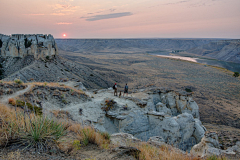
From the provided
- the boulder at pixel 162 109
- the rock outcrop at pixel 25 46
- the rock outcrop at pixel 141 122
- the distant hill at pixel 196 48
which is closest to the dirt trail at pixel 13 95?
the rock outcrop at pixel 141 122

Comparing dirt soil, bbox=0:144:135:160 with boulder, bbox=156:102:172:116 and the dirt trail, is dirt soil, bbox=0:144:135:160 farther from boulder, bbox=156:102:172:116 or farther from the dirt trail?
boulder, bbox=156:102:172:116

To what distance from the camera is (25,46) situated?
30.9m

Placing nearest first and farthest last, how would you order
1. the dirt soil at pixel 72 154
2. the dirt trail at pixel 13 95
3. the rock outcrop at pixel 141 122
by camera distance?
the dirt soil at pixel 72 154 → the dirt trail at pixel 13 95 → the rock outcrop at pixel 141 122

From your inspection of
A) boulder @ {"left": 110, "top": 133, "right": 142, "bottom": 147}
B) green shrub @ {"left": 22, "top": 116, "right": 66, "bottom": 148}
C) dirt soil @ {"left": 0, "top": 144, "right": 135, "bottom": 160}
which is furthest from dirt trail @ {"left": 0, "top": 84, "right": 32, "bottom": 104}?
dirt soil @ {"left": 0, "top": 144, "right": 135, "bottom": 160}

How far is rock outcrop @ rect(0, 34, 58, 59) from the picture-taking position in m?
30.0

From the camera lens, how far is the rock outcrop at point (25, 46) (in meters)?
30.0

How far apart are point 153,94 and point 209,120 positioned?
9357 mm

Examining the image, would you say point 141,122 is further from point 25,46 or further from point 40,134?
point 25,46

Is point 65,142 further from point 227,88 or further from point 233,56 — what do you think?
point 233,56

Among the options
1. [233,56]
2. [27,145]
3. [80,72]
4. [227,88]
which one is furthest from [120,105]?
[233,56]

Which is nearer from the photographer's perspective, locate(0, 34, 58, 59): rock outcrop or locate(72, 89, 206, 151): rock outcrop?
locate(72, 89, 206, 151): rock outcrop

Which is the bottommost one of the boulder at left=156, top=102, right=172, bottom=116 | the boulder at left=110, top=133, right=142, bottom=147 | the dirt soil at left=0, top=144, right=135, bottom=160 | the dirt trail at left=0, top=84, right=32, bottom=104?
the boulder at left=156, top=102, right=172, bottom=116

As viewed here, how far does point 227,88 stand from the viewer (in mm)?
36219

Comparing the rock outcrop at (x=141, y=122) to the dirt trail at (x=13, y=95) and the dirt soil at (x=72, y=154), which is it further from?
the dirt soil at (x=72, y=154)
